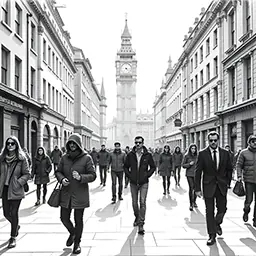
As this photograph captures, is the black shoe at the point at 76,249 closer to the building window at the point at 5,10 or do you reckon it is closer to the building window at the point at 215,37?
the building window at the point at 5,10

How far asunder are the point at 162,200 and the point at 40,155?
4.24 metres

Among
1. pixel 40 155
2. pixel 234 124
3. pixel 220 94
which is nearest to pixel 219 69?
pixel 220 94

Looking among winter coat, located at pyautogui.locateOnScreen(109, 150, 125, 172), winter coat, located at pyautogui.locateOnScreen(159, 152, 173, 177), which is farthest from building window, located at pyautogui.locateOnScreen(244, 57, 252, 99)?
winter coat, located at pyautogui.locateOnScreen(109, 150, 125, 172)

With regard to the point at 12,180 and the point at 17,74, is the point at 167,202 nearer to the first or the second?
the point at 12,180

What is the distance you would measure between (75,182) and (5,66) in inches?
548

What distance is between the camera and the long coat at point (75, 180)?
17.7 feet

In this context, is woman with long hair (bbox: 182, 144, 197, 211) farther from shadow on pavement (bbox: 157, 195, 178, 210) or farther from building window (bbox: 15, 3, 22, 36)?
building window (bbox: 15, 3, 22, 36)

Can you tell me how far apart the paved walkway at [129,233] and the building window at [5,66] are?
30.0 ft

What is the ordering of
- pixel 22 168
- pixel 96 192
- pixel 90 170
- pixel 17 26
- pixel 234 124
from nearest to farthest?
1. pixel 90 170
2. pixel 22 168
3. pixel 96 192
4. pixel 17 26
5. pixel 234 124

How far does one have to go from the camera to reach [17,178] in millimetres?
6113

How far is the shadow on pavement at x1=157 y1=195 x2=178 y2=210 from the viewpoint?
1025 cm

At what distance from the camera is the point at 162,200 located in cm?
1152

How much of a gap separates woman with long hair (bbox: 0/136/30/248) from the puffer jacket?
4531 millimetres

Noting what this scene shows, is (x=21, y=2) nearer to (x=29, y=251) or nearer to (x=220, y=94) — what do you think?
(x=220, y=94)
